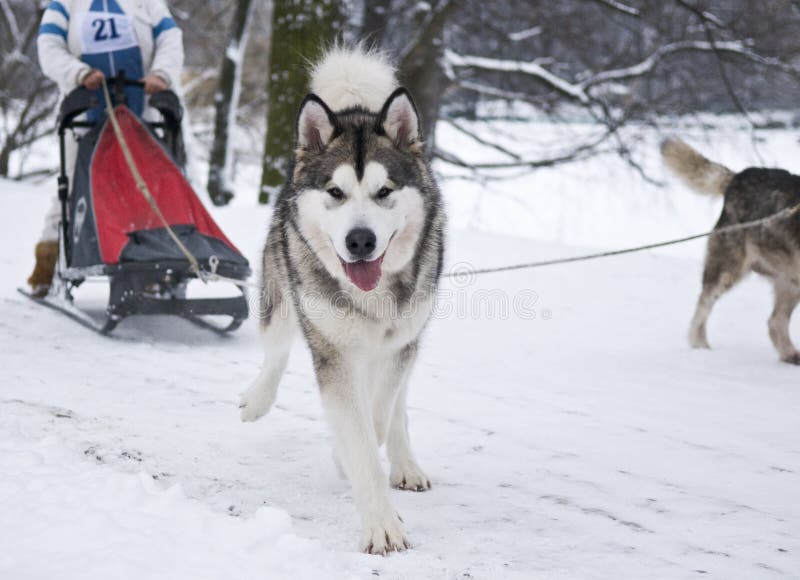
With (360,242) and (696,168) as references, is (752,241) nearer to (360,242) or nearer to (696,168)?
(696,168)

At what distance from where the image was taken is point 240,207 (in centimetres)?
948

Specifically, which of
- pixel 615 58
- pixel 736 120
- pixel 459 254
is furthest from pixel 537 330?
pixel 615 58

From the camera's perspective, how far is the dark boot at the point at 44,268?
5.38 m

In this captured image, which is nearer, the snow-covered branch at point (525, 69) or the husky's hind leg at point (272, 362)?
the husky's hind leg at point (272, 362)

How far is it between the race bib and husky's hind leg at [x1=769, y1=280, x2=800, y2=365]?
14.7ft

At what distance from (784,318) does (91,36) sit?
4747 millimetres

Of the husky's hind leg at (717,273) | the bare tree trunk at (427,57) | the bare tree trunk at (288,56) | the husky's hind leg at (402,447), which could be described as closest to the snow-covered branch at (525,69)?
the bare tree trunk at (427,57)

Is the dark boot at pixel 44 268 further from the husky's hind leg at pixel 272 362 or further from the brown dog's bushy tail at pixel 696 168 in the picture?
the brown dog's bushy tail at pixel 696 168

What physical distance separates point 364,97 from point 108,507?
1.73 m

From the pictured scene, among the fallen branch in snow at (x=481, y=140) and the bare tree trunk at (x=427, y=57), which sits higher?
the bare tree trunk at (x=427, y=57)

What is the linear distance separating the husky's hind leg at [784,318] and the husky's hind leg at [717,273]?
27cm

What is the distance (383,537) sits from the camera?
86.8 inches

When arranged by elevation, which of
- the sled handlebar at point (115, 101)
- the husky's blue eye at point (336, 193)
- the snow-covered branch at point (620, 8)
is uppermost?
the snow-covered branch at point (620, 8)

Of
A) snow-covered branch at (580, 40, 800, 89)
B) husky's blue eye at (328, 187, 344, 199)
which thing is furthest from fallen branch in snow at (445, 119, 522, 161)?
husky's blue eye at (328, 187, 344, 199)
